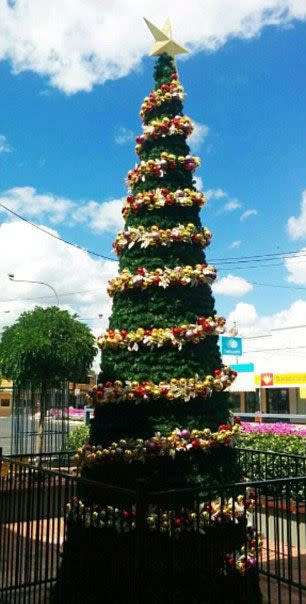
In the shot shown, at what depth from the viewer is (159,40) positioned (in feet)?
23.0

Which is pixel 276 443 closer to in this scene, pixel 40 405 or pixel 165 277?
pixel 165 277

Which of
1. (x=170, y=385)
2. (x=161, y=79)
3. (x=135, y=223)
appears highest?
(x=161, y=79)

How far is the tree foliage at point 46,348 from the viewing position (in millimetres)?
14594

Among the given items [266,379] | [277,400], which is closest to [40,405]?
[266,379]

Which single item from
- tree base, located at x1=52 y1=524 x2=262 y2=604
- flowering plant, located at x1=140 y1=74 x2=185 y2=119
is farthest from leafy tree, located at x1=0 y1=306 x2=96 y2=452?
tree base, located at x1=52 y1=524 x2=262 y2=604

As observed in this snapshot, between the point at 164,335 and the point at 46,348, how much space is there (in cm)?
931

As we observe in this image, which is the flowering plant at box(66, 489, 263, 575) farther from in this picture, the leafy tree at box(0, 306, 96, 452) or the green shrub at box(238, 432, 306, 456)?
the leafy tree at box(0, 306, 96, 452)

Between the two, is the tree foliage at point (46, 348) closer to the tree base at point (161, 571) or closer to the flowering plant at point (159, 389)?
the flowering plant at point (159, 389)

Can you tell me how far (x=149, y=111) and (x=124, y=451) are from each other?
3.75 metres

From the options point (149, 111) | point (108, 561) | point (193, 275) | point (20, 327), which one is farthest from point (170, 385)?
point (20, 327)

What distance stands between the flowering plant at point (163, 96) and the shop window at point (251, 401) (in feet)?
126

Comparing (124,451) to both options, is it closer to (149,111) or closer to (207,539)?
(207,539)

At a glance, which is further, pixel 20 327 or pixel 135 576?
pixel 20 327

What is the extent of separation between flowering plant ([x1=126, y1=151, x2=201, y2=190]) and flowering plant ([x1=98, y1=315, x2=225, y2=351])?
166cm
